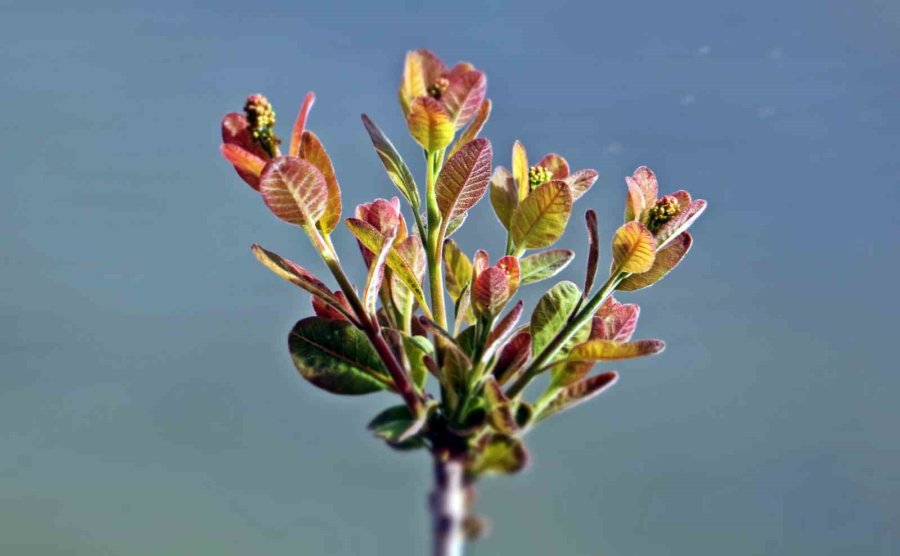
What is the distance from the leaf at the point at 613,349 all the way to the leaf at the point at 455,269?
21 centimetres

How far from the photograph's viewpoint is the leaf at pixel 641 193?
102cm

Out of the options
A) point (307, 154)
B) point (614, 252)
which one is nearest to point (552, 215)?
point (614, 252)

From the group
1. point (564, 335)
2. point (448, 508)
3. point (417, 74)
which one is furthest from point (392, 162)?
point (448, 508)

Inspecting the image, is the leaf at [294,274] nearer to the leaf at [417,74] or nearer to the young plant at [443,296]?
the young plant at [443,296]

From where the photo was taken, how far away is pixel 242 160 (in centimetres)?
95

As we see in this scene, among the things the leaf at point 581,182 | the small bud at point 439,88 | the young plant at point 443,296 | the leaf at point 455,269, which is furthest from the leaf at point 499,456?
the small bud at point 439,88

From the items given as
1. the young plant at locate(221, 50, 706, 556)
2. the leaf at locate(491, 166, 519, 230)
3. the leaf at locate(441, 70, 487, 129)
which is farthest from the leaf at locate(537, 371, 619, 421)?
the leaf at locate(441, 70, 487, 129)

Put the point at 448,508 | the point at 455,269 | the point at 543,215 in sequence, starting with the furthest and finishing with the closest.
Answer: the point at 455,269, the point at 543,215, the point at 448,508

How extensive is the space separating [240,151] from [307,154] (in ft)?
0.27

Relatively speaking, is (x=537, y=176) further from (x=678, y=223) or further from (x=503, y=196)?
(x=678, y=223)

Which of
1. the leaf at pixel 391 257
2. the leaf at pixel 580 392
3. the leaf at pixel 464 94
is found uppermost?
the leaf at pixel 464 94

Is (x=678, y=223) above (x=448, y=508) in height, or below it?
Answer: above

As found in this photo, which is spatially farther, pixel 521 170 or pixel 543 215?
pixel 521 170

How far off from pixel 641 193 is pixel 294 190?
1.34 ft
